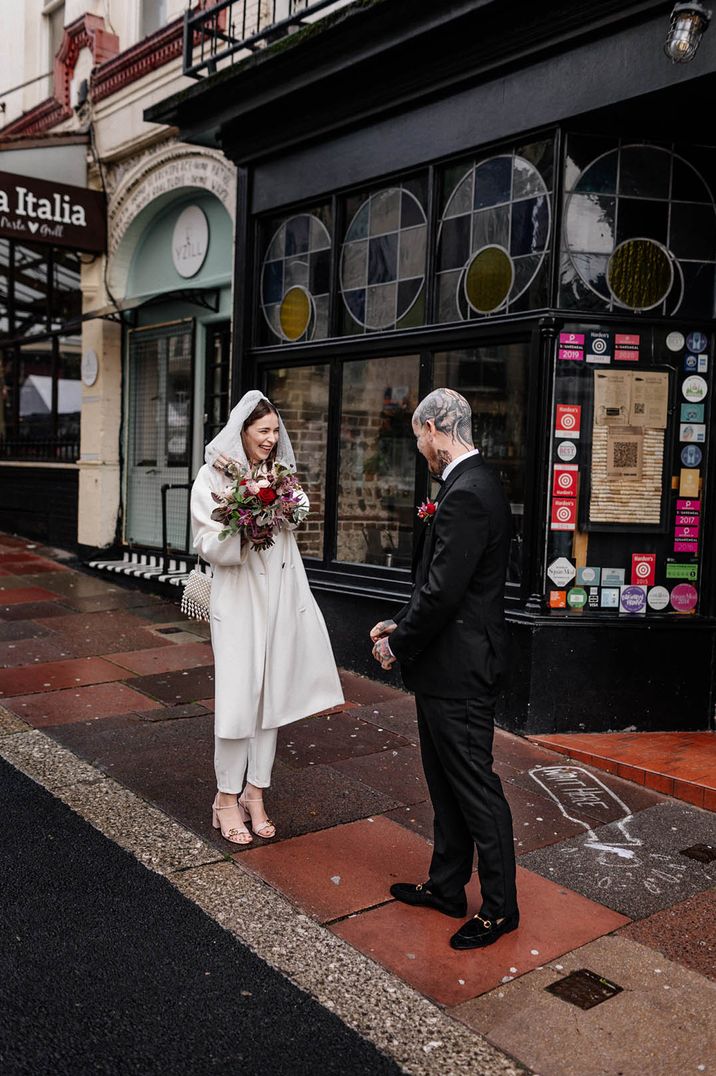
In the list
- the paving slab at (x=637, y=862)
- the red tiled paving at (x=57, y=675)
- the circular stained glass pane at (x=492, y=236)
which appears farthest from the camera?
the red tiled paving at (x=57, y=675)

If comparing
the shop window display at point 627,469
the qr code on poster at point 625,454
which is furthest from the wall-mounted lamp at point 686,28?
the qr code on poster at point 625,454

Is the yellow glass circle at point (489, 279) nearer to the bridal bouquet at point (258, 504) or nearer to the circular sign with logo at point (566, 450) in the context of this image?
the circular sign with logo at point (566, 450)

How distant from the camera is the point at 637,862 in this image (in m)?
4.31

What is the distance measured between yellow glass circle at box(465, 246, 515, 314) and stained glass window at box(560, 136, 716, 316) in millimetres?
499

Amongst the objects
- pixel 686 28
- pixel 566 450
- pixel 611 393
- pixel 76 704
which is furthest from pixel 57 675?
pixel 686 28

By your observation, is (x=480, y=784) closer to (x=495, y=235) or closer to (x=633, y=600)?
(x=633, y=600)

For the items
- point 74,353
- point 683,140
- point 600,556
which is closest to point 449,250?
point 683,140

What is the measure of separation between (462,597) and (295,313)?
538 centimetres

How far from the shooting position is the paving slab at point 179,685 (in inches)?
261

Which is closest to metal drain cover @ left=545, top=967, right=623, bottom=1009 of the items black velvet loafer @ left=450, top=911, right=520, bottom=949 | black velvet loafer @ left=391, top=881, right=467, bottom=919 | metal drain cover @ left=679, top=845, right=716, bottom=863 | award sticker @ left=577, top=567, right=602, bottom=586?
black velvet loafer @ left=450, top=911, right=520, bottom=949

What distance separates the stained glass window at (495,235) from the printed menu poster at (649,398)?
807 millimetres

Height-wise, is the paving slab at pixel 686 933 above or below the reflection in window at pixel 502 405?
below

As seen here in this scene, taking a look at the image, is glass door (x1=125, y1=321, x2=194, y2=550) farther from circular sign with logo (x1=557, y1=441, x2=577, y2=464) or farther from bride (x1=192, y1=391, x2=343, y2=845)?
bride (x1=192, y1=391, x2=343, y2=845)

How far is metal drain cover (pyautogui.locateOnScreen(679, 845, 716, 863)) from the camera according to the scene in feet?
14.3
